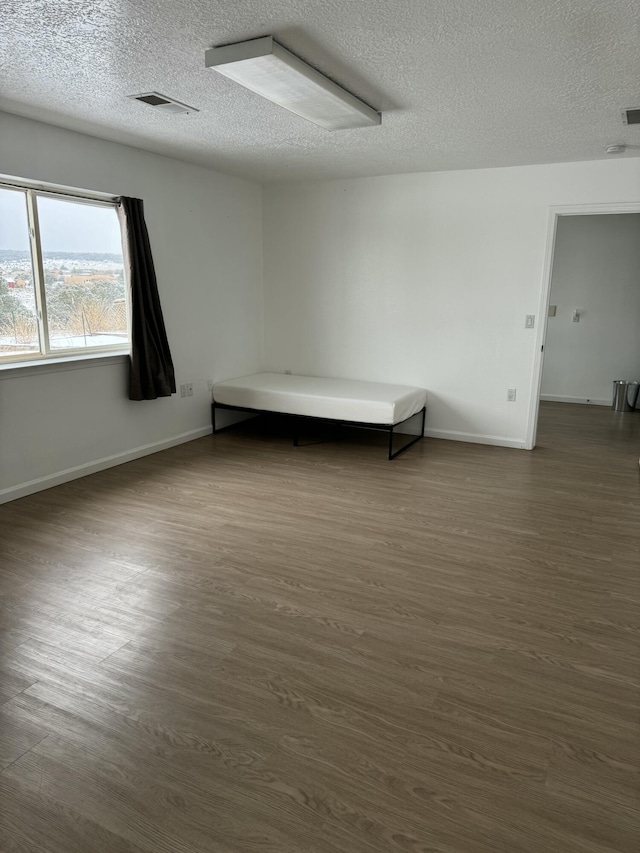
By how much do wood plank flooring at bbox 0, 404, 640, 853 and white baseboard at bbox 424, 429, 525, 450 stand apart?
1.27 meters

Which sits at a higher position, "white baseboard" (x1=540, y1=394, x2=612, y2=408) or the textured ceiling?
the textured ceiling

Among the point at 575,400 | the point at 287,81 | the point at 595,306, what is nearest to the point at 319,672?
the point at 287,81

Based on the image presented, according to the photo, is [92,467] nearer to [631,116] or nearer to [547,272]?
[547,272]

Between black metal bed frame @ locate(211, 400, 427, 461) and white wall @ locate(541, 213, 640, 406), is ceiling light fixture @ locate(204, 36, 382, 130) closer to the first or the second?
black metal bed frame @ locate(211, 400, 427, 461)

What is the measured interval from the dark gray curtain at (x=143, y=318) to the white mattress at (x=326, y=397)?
0.86 metres

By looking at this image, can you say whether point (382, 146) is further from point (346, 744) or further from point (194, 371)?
point (346, 744)

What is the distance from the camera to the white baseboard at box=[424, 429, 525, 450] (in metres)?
5.34

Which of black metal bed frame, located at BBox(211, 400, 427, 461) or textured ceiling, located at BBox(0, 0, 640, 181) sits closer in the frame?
textured ceiling, located at BBox(0, 0, 640, 181)

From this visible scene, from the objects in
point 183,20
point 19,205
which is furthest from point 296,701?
point 19,205

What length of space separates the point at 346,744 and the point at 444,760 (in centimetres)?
31

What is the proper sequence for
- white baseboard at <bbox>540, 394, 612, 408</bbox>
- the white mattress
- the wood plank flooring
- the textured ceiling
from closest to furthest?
the wood plank flooring < the textured ceiling < the white mattress < white baseboard at <bbox>540, 394, 612, 408</bbox>

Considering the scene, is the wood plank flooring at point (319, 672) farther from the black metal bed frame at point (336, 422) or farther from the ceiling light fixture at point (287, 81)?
the ceiling light fixture at point (287, 81)

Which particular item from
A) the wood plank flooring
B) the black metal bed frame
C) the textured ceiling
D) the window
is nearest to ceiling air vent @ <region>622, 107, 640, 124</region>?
the textured ceiling

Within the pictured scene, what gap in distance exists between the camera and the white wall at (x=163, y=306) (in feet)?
12.6
